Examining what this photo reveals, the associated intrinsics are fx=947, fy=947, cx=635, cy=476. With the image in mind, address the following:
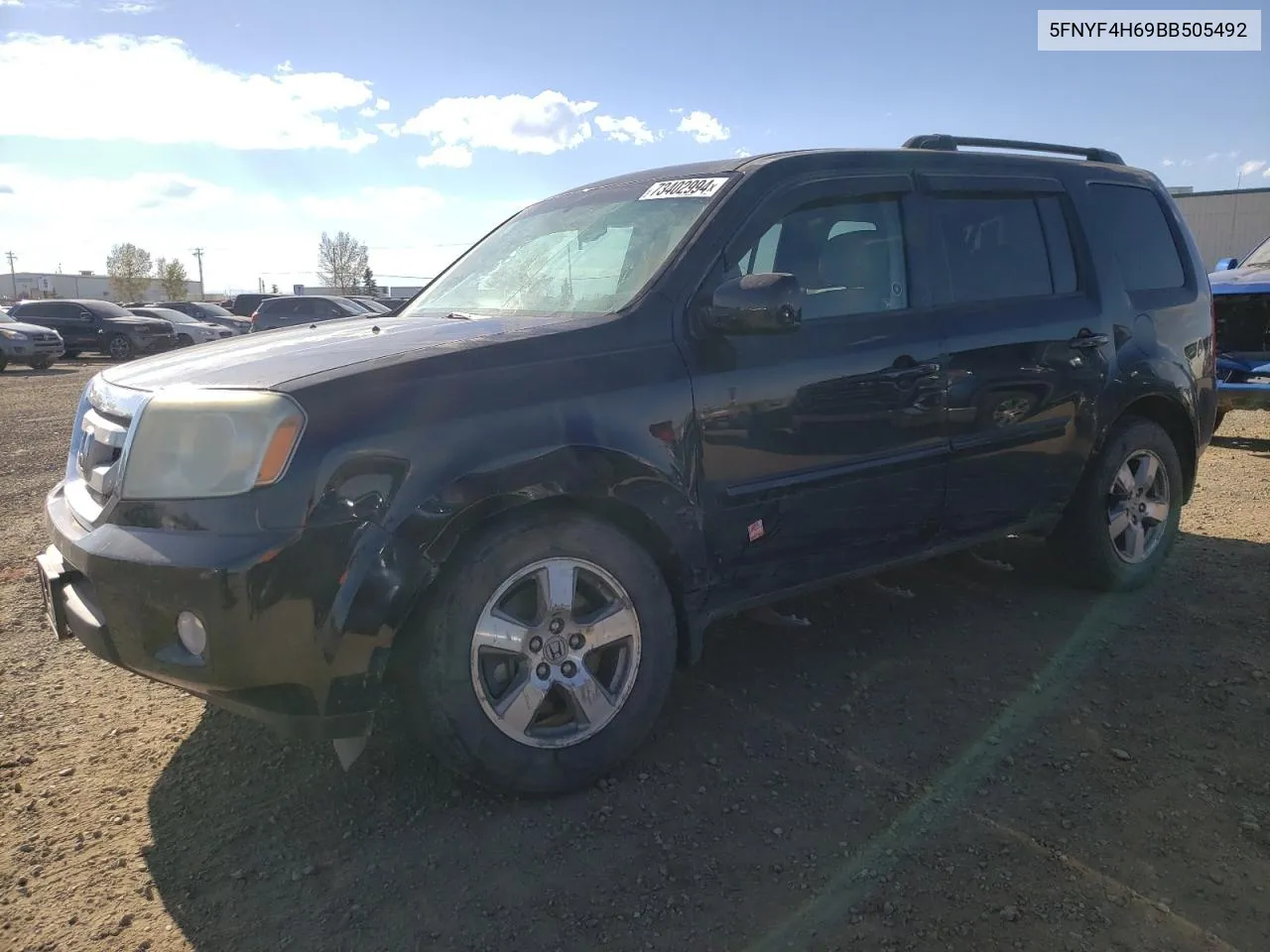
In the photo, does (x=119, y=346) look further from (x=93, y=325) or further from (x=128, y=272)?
(x=128, y=272)

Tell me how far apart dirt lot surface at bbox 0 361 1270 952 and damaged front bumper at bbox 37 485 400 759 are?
46cm

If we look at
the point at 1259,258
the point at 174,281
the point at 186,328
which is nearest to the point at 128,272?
the point at 174,281

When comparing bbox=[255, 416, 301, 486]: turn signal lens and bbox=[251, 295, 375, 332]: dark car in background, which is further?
bbox=[251, 295, 375, 332]: dark car in background

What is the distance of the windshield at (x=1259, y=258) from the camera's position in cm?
940

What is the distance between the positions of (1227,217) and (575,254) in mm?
43105

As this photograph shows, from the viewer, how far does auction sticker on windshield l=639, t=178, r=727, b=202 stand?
3.35 meters

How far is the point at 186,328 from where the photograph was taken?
27.0m

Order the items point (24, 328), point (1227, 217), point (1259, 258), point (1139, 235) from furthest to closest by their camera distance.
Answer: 1. point (1227, 217)
2. point (24, 328)
3. point (1259, 258)
4. point (1139, 235)

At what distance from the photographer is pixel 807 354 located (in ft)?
10.6

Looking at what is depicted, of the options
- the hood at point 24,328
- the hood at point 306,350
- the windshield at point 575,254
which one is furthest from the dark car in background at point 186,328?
the hood at point 306,350

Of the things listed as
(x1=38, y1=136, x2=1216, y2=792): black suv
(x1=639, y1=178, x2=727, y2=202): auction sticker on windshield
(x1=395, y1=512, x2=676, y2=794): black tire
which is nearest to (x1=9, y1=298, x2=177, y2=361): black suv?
(x1=38, y1=136, x2=1216, y2=792): black suv

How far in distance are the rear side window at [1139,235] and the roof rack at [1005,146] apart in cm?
21

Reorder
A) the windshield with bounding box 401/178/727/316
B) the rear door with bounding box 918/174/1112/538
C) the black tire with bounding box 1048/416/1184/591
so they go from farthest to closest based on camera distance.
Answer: the black tire with bounding box 1048/416/1184/591, the rear door with bounding box 918/174/1112/538, the windshield with bounding box 401/178/727/316

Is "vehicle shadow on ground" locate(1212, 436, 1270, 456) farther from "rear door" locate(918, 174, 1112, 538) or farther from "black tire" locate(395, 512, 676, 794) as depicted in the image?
"black tire" locate(395, 512, 676, 794)
